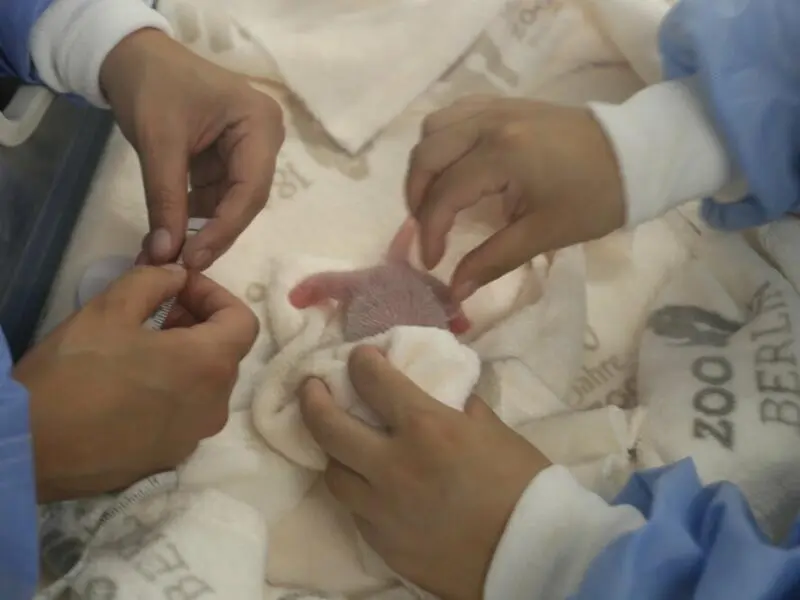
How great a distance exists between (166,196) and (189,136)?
5 cm

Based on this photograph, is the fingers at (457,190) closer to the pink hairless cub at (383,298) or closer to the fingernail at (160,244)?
the pink hairless cub at (383,298)

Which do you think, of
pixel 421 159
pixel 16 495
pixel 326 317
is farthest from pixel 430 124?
pixel 16 495

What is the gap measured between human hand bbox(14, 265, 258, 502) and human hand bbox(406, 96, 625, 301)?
0.47ft

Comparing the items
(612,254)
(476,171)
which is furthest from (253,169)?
(612,254)

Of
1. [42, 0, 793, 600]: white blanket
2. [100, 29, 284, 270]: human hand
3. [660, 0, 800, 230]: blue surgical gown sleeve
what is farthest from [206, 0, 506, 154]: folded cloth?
[660, 0, 800, 230]: blue surgical gown sleeve

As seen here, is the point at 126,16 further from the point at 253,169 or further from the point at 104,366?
the point at 104,366

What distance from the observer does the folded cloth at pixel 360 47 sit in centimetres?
76

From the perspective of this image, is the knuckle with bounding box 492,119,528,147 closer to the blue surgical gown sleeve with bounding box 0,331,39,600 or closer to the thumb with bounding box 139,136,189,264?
the thumb with bounding box 139,136,189,264

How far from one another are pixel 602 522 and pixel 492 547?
0.06m

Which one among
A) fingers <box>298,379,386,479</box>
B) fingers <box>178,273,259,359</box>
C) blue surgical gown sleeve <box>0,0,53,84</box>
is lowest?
fingers <box>298,379,386,479</box>

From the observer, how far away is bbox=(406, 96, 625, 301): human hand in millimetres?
587

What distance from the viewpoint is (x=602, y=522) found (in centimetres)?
49

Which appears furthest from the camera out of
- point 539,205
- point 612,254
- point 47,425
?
point 612,254

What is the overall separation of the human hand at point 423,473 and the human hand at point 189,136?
0.12 m
